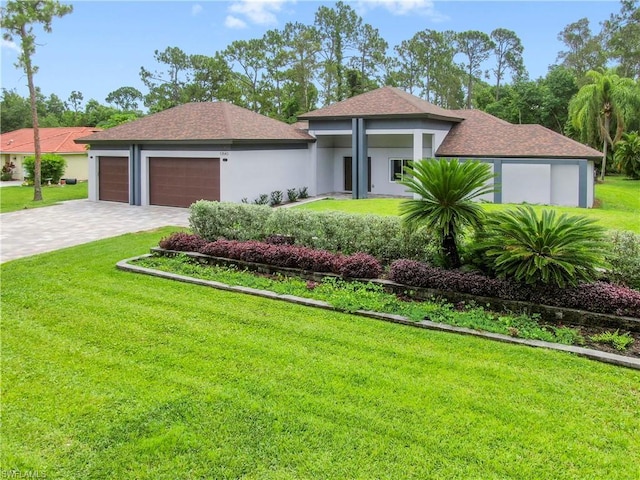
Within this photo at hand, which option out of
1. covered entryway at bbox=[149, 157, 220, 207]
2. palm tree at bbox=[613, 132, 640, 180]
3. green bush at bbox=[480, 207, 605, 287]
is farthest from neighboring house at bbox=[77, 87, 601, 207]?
palm tree at bbox=[613, 132, 640, 180]

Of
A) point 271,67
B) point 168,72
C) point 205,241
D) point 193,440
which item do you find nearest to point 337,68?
point 271,67

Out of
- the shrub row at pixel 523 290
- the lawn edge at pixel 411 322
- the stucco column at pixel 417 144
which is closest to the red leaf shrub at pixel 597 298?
the shrub row at pixel 523 290

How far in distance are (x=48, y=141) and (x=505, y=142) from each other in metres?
34.7

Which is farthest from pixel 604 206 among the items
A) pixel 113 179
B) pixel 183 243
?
pixel 113 179

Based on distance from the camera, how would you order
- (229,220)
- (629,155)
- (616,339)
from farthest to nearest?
(629,155)
(229,220)
(616,339)

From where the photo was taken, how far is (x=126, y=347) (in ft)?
21.8

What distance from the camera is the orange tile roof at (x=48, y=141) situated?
4072 cm

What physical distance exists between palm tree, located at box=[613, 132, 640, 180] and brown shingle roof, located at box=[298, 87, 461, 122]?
16.9 metres

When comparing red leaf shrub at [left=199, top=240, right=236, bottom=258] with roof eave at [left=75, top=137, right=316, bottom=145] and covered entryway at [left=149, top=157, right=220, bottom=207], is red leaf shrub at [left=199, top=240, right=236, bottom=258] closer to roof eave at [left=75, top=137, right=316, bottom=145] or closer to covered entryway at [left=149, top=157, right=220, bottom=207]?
roof eave at [left=75, top=137, right=316, bottom=145]

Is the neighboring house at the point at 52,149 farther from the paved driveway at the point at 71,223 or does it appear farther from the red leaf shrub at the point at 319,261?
the red leaf shrub at the point at 319,261

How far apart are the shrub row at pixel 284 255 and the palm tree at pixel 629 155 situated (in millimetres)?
35965

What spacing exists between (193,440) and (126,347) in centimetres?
245

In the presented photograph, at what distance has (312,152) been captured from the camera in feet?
89.3

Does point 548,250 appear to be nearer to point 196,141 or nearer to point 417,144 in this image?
point 196,141
